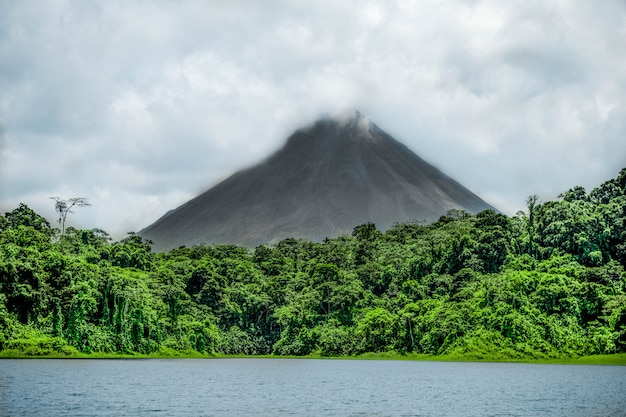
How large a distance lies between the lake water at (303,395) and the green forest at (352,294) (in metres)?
18.7

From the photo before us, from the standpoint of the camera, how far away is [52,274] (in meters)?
57.5

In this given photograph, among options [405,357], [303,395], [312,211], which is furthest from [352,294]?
[312,211]

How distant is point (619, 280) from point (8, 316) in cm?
5420

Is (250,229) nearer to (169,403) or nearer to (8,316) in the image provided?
(8,316)

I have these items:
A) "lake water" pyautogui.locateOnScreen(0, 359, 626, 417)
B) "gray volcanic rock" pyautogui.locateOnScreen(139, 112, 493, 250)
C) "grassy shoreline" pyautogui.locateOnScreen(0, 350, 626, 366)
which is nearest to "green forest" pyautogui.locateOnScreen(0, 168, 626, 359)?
"grassy shoreline" pyautogui.locateOnScreen(0, 350, 626, 366)

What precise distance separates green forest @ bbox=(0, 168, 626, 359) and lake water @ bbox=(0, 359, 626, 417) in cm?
1869

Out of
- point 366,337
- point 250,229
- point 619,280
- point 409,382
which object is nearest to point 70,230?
point 366,337

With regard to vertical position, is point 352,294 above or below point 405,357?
above

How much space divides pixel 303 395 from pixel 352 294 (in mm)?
53471

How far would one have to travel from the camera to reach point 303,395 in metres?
29.2

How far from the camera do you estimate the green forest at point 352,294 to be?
57.2m

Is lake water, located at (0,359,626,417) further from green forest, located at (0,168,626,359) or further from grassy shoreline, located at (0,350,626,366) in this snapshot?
green forest, located at (0,168,626,359)

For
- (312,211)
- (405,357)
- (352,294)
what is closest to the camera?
(405,357)

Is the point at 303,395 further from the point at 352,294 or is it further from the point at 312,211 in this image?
the point at 312,211
